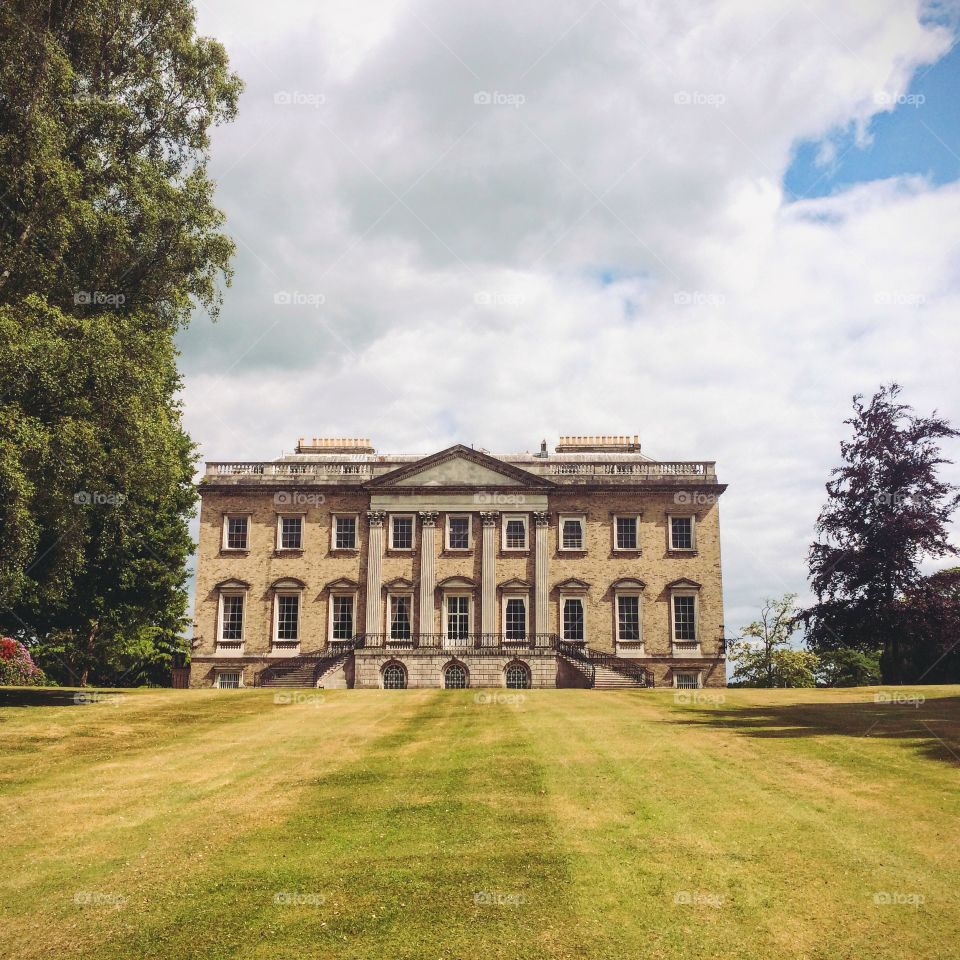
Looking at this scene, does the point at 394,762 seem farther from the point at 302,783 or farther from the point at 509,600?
the point at 509,600

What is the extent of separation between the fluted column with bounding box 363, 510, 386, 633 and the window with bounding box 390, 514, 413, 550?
557mm

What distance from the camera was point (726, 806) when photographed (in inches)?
505

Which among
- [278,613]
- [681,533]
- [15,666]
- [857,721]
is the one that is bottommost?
[857,721]

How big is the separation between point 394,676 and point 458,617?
4.26 meters
